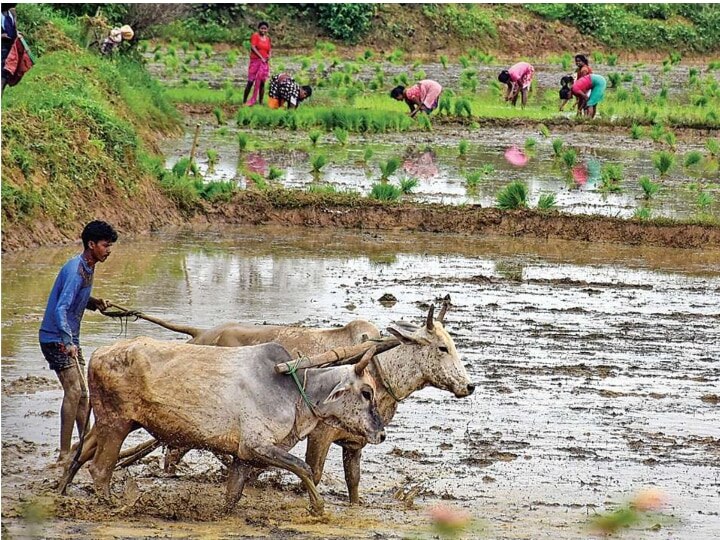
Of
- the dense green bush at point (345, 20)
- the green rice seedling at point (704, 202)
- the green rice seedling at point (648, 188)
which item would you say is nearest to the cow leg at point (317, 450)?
the green rice seedling at point (704, 202)

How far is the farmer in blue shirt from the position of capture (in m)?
7.43

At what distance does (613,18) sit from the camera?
161ft

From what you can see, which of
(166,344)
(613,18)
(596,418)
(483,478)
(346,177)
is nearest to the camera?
(166,344)

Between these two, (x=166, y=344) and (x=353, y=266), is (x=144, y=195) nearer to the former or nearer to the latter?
→ (x=353, y=266)

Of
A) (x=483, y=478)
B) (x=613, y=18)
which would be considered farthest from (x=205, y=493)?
(x=613, y=18)

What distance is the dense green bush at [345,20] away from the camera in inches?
1689

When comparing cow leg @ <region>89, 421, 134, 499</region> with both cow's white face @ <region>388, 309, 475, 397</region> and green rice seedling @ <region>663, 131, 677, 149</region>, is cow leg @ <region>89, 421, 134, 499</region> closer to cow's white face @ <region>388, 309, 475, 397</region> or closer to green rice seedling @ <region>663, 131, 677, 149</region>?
cow's white face @ <region>388, 309, 475, 397</region>

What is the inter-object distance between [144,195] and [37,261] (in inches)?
106

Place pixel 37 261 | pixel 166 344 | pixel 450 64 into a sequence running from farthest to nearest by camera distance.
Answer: pixel 450 64 < pixel 37 261 < pixel 166 344

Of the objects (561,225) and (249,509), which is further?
(561,225)

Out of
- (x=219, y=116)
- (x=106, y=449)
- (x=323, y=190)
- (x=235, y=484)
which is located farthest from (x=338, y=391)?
(x=219, y=116)

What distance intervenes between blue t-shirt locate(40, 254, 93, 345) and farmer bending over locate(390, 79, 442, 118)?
63.1ft

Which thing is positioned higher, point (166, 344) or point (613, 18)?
point (613, 18)

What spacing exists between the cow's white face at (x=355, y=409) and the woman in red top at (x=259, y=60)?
1867 centimetres
